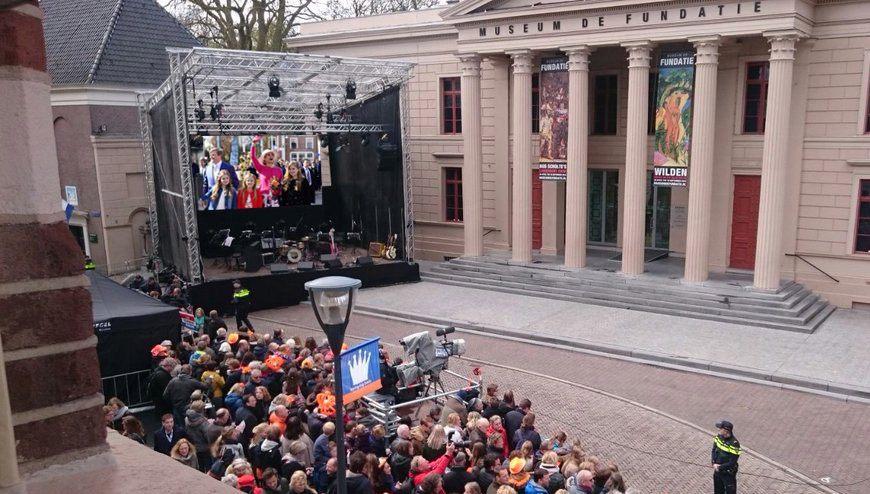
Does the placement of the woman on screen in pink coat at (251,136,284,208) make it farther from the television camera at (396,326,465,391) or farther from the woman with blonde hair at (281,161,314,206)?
the television camera at (396,326,465,391)

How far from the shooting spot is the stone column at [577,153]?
74.7ft

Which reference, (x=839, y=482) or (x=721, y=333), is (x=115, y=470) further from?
(x=721, y=333)

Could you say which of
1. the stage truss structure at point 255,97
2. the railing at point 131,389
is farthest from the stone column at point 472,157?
the railing at point 131,389

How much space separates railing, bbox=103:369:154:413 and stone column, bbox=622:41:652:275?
50.1 ft

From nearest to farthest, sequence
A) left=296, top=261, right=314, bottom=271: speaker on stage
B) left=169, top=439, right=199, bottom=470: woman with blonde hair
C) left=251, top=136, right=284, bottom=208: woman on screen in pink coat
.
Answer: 1. left=169, top=439, right=199, bottom=470: woman with blonde hair
2. left=296, top=261, right=314, bottom=271: speaker on stage
3. left=251, top=136, right=284, bottom=208: woman on screen in pink coat

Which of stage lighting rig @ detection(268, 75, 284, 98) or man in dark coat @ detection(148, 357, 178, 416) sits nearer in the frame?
man in dark coat @ detection(148, 357, 178, 416)

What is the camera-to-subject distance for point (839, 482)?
35.5 feet

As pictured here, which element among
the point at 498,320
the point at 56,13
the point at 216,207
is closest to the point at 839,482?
the point at 498,320

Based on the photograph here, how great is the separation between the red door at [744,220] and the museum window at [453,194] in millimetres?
10556

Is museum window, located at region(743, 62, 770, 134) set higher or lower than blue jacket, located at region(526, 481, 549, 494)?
higher

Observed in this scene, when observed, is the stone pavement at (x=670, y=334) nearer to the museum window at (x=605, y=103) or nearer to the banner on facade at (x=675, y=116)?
the banner on facade at (x=675, y=116)

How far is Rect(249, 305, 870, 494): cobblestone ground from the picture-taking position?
11.1 metres

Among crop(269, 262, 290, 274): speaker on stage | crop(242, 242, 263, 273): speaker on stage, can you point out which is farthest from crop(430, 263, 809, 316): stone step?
crop(242, 242, 263, 273): speaker on stage

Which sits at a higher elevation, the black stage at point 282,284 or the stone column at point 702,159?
the stone column at point 702,159
